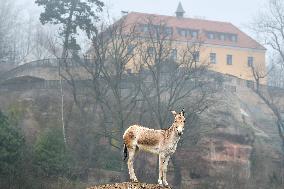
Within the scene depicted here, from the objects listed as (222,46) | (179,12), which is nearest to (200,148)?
(222,46)

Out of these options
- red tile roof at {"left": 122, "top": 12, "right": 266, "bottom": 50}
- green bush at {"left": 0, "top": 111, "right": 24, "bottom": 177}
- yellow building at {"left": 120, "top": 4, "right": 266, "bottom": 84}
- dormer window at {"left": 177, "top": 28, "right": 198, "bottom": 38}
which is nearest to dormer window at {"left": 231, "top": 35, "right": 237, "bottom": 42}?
yellow building at {"left": 120, "top": 4, "right": 266, "bottom": 84}

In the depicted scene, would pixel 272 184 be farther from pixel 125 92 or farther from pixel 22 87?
pixel 22 87

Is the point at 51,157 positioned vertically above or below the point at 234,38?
below

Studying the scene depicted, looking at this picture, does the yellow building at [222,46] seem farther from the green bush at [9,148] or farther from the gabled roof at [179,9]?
the green bush at [9,148]

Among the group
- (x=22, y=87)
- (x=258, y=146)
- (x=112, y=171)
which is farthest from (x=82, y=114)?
(x=258, y=146)

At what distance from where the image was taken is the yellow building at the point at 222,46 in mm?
68875

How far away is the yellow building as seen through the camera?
6888 centimetres

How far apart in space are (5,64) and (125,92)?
22340 mm

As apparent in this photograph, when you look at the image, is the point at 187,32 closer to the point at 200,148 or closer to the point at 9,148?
the point at 200,148

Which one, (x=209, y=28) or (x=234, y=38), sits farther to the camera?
(x=234, y=38)

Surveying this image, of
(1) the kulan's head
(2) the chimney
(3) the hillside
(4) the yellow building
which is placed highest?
(2) the chimney

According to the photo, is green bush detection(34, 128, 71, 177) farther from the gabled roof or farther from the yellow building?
the gabled roof

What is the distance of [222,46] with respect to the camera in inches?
2749

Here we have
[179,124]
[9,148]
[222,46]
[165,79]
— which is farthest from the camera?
[222,46]
